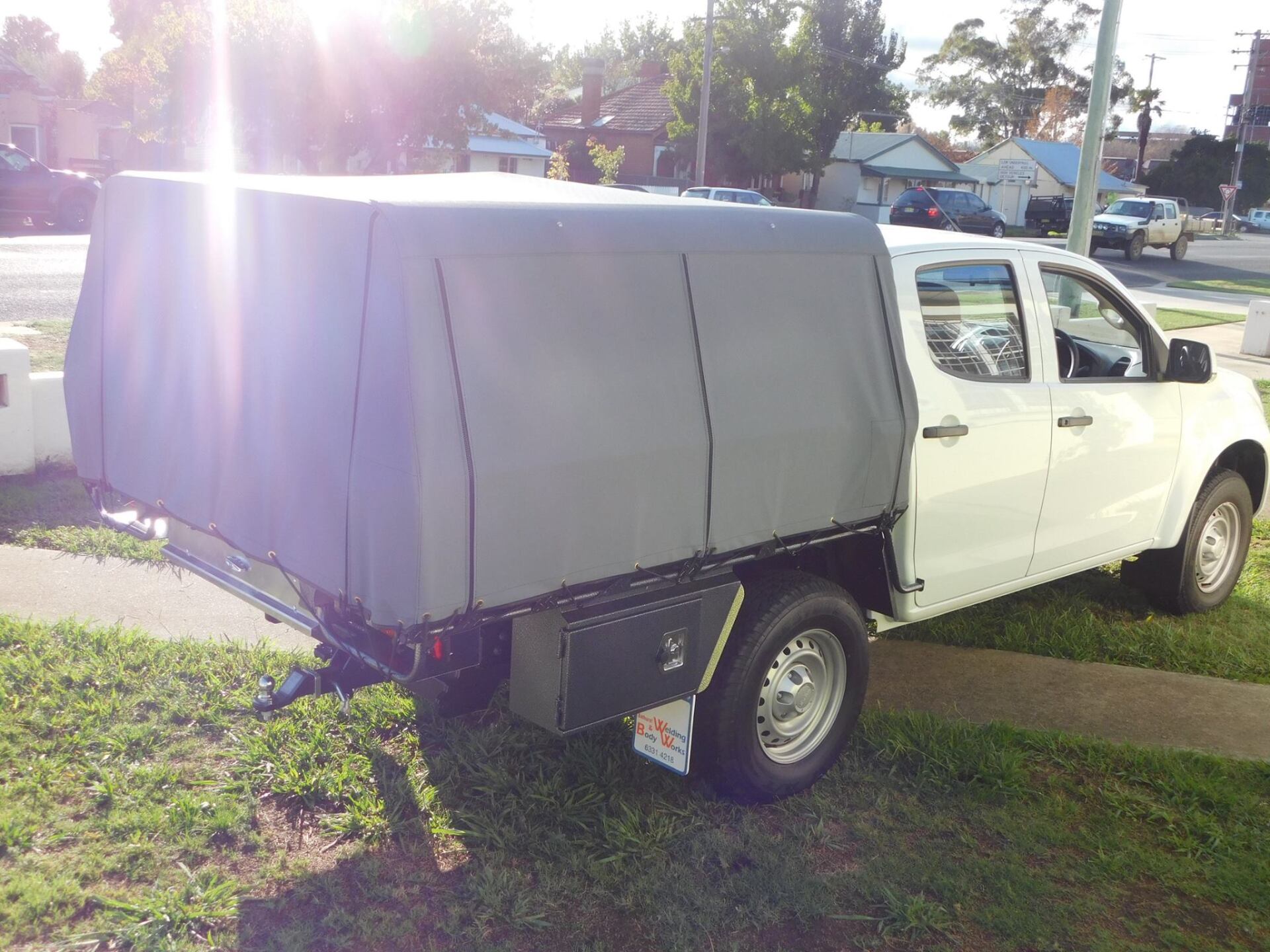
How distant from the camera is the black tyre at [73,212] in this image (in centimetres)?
2512

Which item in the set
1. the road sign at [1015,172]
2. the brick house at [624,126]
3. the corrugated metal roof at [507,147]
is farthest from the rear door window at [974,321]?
the road sign at [1015,172]

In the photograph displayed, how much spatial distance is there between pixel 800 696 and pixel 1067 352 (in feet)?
8.79

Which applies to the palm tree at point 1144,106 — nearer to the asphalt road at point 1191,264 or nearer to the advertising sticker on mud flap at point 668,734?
the asphalt road at point 1191,264

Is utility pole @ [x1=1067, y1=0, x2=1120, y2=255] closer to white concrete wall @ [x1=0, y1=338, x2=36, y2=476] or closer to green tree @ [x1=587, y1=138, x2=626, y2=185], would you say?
white concrete wall @ [x1=0, y1=338, x2=36, y2=476]

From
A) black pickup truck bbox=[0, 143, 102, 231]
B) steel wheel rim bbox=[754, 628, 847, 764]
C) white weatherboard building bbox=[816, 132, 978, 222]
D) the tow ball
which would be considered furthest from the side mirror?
white weatherboard building bbox=[816, 132, 978, 222]

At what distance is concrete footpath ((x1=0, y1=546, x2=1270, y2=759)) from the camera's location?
506 centimetres

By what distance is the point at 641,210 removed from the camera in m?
3.71

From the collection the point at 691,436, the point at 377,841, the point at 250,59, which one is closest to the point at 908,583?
the point at 691,436

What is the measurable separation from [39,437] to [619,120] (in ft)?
168

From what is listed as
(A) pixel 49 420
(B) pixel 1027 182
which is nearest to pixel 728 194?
(A) pixel 49 420

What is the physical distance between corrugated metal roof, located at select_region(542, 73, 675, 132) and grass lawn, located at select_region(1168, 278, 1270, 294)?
1071 inches

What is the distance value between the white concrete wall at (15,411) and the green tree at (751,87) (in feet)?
136

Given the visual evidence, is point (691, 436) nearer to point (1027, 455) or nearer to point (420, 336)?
point (420, 336)

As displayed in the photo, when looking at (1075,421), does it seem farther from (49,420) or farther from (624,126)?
(624,126)
